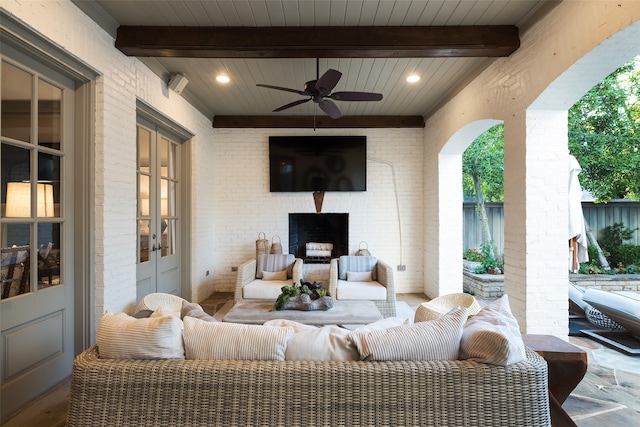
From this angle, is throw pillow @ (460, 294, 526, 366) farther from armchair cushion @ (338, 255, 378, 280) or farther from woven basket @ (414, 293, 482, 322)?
armchair cushion @ (338, 255, 378, 280)

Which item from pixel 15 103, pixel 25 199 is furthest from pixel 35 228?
pixel 15 103

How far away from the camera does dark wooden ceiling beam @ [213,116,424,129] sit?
5.33 meters

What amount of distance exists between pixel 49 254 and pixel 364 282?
3.17 metres

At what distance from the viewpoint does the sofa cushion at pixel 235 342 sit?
1379 millimetres

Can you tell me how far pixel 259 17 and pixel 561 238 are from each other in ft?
9.91

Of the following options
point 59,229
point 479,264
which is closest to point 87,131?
point 59,229

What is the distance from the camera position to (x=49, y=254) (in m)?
2.32

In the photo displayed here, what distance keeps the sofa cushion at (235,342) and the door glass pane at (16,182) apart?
5.00ft

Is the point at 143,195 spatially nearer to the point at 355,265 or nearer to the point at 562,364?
the point at 355,265

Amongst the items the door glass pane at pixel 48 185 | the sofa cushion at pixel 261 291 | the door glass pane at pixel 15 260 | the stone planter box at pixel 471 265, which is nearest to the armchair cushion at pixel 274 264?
the sofa cushion at pixel 261 291

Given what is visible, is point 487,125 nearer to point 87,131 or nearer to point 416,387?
point 416,387

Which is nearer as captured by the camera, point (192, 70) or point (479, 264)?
point (192, 70)

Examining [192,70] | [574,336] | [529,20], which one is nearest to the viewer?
[529,20]

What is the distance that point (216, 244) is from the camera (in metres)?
Result: 5.45
